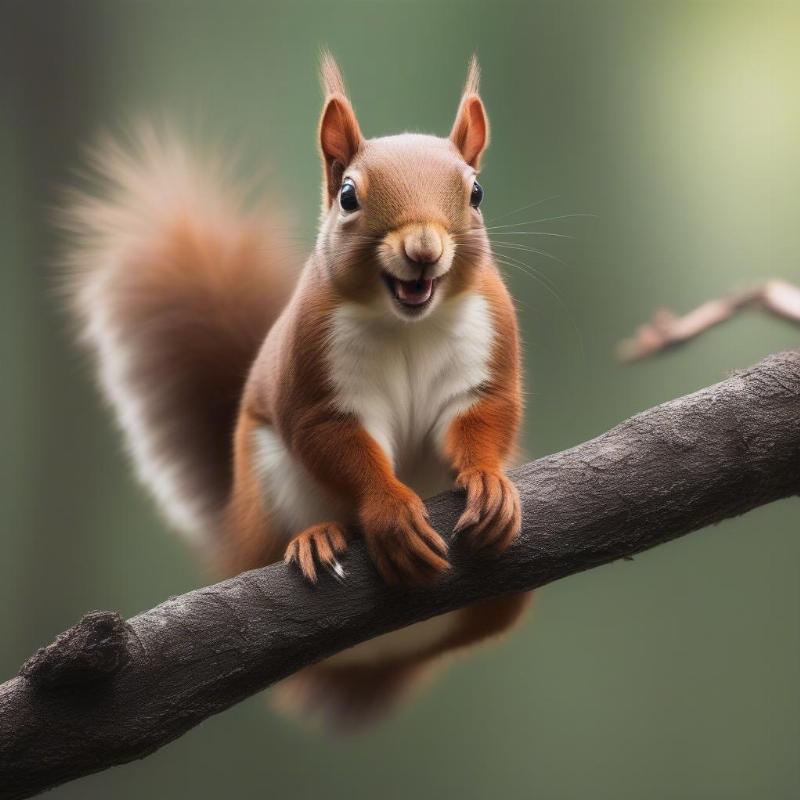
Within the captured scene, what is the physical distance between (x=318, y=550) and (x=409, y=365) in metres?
0.22

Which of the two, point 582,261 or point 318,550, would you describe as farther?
point 582,261

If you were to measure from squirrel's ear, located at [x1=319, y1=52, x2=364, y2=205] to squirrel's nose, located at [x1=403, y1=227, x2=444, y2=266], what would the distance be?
16 cm

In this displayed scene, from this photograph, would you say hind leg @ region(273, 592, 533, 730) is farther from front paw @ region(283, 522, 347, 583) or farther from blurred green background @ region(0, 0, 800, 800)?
blurred green background @ region(0, 0, 800, 800)

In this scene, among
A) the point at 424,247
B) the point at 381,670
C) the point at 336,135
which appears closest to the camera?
the point at 424,247

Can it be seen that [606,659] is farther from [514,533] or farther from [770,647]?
[514,533]

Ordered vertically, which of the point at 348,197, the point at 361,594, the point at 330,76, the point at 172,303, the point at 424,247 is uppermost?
the point at 172,303

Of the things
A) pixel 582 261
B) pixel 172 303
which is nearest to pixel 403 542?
pixel 172 303

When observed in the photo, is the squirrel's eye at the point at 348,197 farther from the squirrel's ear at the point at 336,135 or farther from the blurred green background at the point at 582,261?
the blurred green background at the point at 582,261

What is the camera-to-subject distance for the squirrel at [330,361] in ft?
3.21

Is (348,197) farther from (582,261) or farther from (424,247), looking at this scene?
(582,261)

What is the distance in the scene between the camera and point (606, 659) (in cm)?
195

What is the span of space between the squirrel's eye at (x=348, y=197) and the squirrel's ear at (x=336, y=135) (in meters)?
0.06

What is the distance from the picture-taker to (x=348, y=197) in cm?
96

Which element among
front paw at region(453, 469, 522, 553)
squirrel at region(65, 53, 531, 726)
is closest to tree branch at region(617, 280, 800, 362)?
squirrel at region(65, 53, 531, 726)
